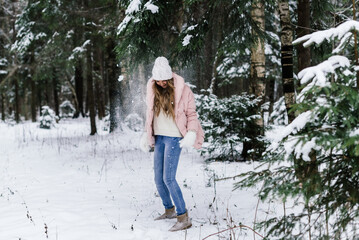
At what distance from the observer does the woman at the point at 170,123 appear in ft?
12.8

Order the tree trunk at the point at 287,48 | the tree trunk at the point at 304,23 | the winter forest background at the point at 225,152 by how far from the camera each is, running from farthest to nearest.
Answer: the tree trunk at the point at 287,48 → the tree trunk at the point at 304,23 → the winter forest background at the point at 225,152

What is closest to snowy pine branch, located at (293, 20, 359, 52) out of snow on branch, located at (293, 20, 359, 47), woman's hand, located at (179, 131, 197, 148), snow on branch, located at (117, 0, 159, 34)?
snow on branch, located at (293, 20, 359, 47)

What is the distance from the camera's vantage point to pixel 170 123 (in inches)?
157

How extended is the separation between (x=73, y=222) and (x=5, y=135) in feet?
37.7

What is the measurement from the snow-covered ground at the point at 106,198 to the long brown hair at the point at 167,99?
59.1 inches

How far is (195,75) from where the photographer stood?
1013 centimetres

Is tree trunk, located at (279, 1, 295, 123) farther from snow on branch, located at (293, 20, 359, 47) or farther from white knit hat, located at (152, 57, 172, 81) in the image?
snow on branch, located at (293, 20, 359, 47)

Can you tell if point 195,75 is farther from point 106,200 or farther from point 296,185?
point 296,185

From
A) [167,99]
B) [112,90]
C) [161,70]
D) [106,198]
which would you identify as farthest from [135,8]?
[112,90]

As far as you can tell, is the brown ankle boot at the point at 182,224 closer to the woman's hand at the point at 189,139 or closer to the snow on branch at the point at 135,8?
the woman's hand at the point at 189,139

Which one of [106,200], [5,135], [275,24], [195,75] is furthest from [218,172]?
[5,135]

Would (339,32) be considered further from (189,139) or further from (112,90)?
(112,90)

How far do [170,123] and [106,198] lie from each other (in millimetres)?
2160

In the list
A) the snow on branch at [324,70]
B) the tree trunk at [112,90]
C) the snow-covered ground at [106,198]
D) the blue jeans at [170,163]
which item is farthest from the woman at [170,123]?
the tree trunk at [112,90]
